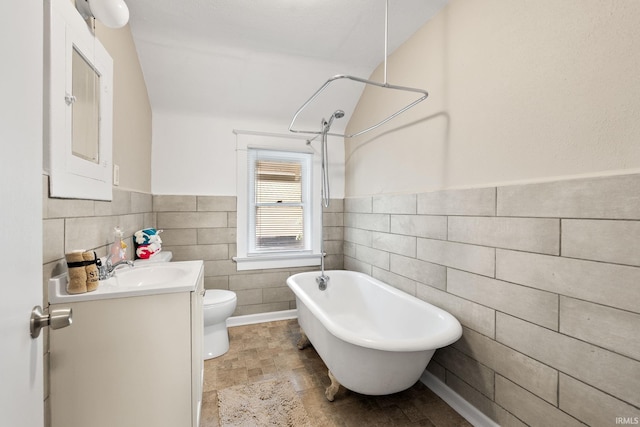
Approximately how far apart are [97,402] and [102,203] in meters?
0.95

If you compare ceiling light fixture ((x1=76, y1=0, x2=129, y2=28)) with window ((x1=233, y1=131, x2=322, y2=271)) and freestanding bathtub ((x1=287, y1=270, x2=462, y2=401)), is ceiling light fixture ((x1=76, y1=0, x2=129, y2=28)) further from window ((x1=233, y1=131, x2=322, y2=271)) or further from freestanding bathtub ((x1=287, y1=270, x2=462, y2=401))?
freestanding bathtub ((x1=287, y1=270, x2=462, y2=401))

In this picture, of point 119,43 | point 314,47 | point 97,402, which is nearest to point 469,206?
point 314,47

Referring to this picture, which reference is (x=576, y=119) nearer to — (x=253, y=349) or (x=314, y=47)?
(x=314, y=47)

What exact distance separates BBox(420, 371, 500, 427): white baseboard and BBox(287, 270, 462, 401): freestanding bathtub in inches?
12.5

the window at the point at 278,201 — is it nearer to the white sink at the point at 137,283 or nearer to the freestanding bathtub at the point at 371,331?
the freestanding bathtub at the point at 371,331

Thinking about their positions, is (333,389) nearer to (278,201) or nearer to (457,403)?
(457,403)

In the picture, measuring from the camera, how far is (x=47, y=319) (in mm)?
631

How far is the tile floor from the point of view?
1631 millimetres

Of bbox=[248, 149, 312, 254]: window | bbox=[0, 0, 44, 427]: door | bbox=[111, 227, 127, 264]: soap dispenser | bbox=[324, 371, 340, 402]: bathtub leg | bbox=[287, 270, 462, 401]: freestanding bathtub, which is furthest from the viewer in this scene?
bbox=[248, 149, 312, 254]: window

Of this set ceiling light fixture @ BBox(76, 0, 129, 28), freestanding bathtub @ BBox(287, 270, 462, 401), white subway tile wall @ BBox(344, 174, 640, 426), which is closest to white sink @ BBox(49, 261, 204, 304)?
freestanding bathtub @ BBox(287, 270, 462, 401)

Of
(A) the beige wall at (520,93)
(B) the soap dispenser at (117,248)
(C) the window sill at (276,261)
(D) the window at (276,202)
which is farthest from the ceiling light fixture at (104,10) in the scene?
(C) the window sill at (276,261)

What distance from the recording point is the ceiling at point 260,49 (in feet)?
6.41

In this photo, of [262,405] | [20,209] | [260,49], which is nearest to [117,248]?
[20,209]

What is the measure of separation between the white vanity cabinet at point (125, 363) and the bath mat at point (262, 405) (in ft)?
1.51
